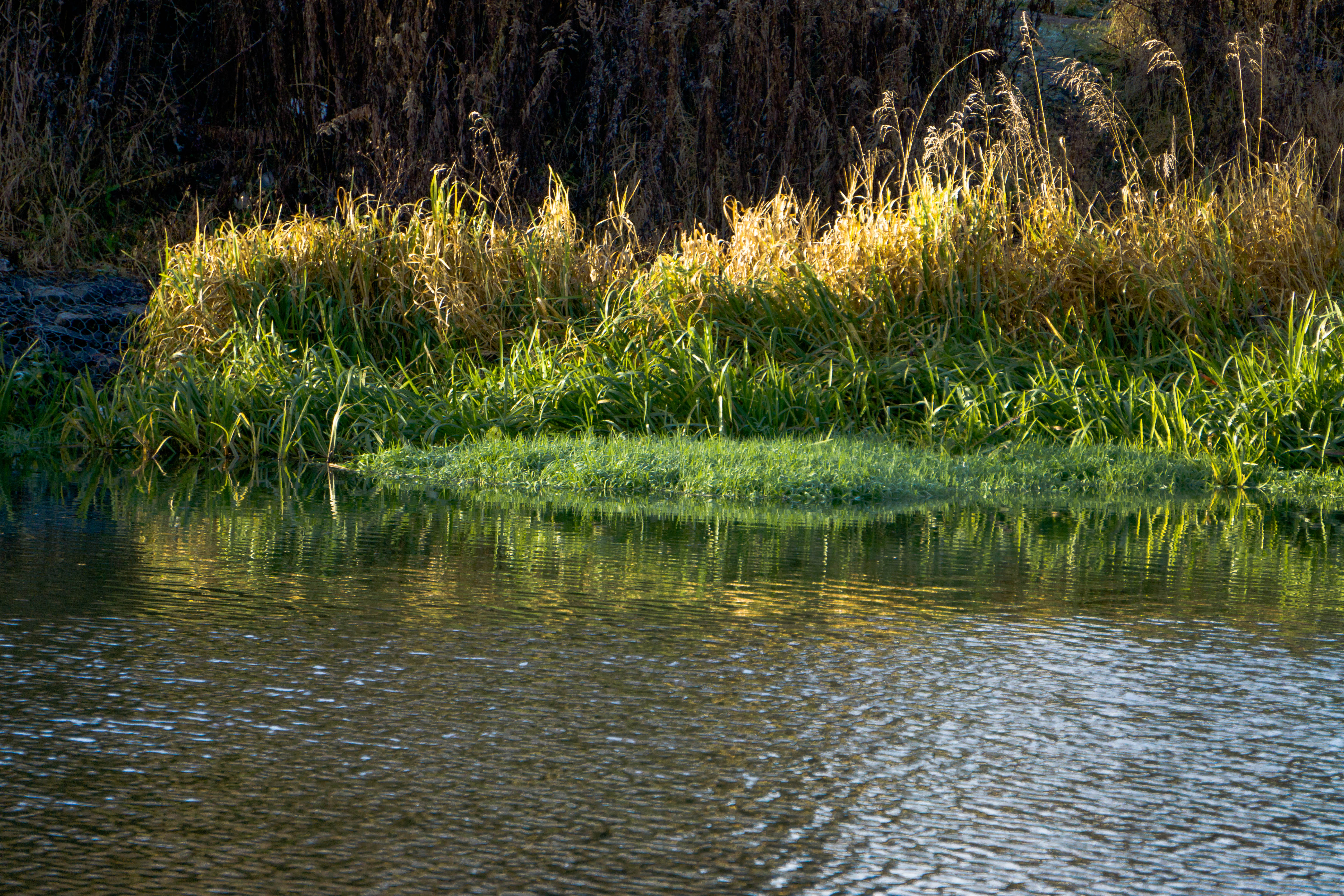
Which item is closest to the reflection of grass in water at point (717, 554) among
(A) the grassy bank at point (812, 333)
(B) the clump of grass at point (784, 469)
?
(B) the clump of grass at point (784, 469)

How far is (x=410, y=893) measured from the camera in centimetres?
236

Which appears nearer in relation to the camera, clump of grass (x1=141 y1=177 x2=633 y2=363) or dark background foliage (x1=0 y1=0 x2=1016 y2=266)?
clump of grass (x1=141 y1=177 x2=633 y2=363)

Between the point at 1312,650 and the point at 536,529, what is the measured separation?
3.00 m

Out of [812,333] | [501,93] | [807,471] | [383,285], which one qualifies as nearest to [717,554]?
[807,471]

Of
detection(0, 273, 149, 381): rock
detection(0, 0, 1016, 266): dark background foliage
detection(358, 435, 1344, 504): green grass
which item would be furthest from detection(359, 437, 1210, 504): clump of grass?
detection(0, 0, 1016, 266): dark background foliage

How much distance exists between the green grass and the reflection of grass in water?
0.21 m

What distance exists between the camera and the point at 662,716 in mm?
3336

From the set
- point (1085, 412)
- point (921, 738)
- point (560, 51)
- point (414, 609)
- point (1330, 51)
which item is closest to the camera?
point (921, 738)

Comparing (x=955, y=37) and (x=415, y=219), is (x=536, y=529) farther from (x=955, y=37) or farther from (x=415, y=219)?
(x=955, y=37)

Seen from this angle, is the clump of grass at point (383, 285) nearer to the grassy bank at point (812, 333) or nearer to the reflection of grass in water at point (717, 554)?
the grassy bank at point (812, 333)

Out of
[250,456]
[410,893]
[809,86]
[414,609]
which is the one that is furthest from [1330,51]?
[410,893]

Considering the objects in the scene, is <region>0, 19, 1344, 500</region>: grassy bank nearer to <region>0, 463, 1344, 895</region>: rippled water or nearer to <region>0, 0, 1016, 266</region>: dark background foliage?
<region>0, 0, 1016, 266</region>: dark background foliage

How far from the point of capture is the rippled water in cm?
252

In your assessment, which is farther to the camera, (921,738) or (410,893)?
(921,738)
